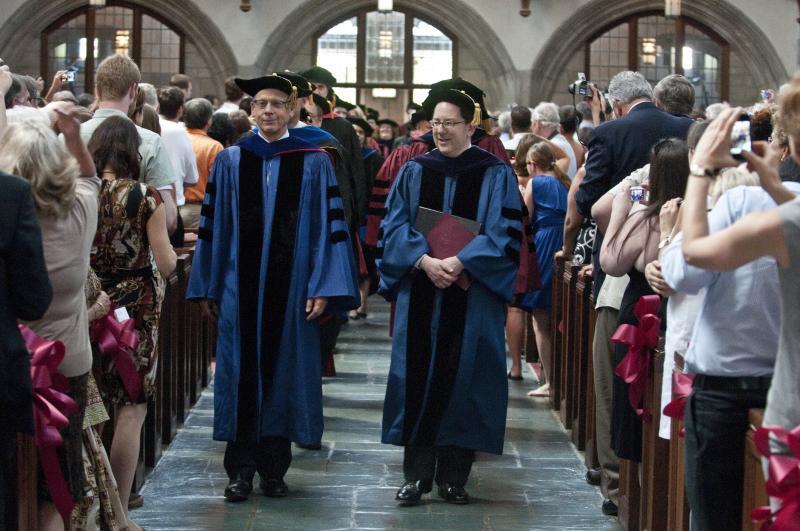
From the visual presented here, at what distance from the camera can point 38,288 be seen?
138 inches

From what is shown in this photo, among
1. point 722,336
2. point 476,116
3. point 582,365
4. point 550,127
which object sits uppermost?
point 550,127

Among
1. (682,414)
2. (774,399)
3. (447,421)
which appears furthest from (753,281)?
(447,421)

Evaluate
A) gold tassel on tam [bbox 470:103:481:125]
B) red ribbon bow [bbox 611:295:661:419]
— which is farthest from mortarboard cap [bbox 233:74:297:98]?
red ribbon bow [bbox 611:295:661:419]

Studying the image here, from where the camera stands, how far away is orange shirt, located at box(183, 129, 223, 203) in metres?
8.76

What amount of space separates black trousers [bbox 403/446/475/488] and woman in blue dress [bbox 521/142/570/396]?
2.43m

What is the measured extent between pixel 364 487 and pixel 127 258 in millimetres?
1668

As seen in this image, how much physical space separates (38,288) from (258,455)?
2605 millimetres

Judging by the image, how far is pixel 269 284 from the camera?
598 centimetres

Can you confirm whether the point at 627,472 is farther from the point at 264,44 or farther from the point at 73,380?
the point at 264,44

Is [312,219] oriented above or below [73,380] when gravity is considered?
above

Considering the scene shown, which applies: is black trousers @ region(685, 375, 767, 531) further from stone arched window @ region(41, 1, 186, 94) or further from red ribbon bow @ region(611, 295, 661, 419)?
stone arched window @ region(41, 1, 186, 94)

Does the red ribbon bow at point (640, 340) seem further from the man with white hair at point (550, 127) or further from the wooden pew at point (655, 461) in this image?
the man with white hair at point (550, 127)

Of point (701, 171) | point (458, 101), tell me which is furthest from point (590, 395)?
point (701, 171)

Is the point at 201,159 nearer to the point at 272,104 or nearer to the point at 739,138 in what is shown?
the point at 272,104
